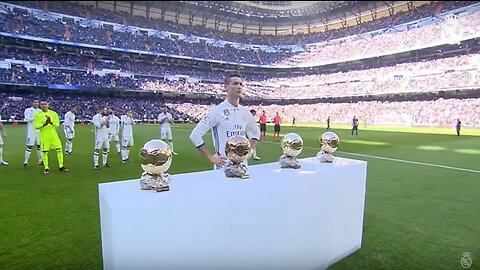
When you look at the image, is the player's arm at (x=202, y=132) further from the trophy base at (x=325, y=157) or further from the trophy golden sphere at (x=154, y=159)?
the trophy base at (x=325, y=157)

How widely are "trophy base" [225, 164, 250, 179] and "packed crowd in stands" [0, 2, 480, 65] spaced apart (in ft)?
155

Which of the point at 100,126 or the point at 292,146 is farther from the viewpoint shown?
the point at 100,126

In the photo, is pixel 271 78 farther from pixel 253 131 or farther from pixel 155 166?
pixel 155 166

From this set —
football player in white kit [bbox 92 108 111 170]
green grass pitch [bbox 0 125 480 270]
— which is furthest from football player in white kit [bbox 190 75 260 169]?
football player in white kit [bbox 92 108 111 170]

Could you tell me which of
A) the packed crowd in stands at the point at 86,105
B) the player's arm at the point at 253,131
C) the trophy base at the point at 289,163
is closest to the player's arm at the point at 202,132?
the player's arm at the point at 253,131

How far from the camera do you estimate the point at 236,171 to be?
2955mm

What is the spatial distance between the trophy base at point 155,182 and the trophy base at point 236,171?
654 mm

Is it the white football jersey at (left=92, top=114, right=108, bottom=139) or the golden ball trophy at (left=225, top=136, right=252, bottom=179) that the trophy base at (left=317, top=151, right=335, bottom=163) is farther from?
the white football jersey at (left=92, top=114, right=108, bottom=139)

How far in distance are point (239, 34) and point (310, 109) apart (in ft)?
78.2

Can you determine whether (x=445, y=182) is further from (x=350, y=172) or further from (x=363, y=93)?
(x=363, y=93)

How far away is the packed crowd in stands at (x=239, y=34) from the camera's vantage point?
4872 centimetres

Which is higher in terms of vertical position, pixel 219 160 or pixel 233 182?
pixel 219 160

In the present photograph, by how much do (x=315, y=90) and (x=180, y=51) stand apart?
80.1 feet

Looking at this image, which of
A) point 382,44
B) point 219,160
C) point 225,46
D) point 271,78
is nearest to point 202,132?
point 219,160
